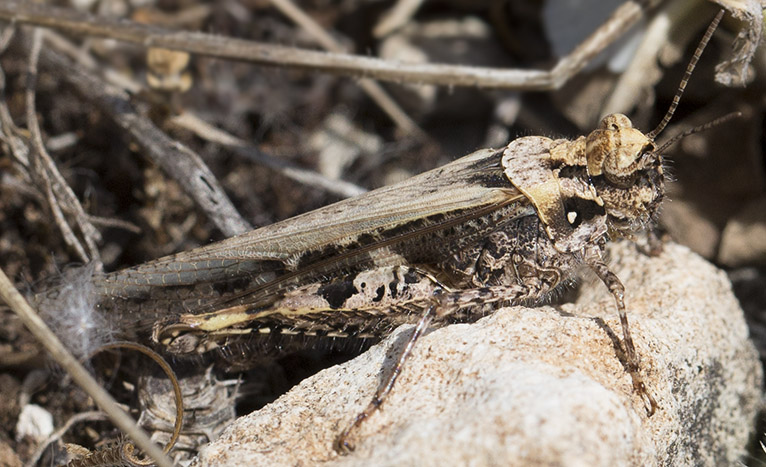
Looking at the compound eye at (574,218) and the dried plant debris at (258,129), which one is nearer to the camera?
the compound eye at (574,218)

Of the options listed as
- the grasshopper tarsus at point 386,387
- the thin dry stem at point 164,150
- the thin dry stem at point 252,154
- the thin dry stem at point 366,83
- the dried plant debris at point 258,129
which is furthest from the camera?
the thin dry stem at point 366,83

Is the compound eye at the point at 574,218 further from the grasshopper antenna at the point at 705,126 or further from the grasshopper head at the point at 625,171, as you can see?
the grasshopper antenna at the point at 705,126

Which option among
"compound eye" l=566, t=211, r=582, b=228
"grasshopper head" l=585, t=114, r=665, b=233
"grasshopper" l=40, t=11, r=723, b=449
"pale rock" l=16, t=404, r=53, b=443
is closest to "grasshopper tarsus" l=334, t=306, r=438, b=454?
"grasshopper" l=40, t=11, r=723, b=449

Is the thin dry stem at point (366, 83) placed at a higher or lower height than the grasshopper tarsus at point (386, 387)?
higher

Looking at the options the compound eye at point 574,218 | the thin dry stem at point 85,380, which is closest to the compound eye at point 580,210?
the compound eye at point 574,218

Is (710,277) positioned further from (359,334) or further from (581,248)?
(359,334)

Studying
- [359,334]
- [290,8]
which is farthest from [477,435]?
[290,8]

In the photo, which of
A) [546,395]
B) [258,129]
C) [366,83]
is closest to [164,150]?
[258,129]
